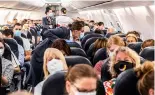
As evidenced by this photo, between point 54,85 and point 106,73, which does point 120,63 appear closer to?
point 106,73

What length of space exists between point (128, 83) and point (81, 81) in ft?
2.14

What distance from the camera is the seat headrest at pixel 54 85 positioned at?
3.97 meters

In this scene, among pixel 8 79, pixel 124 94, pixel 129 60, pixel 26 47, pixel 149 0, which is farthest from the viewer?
pixel 149 0

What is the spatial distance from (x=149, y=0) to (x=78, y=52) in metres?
4.60

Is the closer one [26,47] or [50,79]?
[50,79]

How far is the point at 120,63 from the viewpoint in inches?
183

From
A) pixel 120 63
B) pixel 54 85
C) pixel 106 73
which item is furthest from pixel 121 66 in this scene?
pixel 54 85

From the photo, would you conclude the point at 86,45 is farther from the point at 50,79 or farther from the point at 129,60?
the point at 50,79

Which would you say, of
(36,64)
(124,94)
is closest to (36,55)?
(36,64)

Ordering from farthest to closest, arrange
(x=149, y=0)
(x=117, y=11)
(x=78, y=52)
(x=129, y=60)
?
1. (x=117, y=11)
2. (x=149, y=0)
3. (x=78, y=52)
4. (x=129, y=60)

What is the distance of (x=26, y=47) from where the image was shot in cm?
966

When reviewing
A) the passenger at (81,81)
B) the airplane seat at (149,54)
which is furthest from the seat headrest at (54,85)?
the airplane seat at (149,54)

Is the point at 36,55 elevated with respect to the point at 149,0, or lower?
lower

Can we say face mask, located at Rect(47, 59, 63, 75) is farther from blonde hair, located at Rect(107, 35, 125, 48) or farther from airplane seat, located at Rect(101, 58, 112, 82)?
blonde hair, located at Rect(107, 35, 125, 48)
